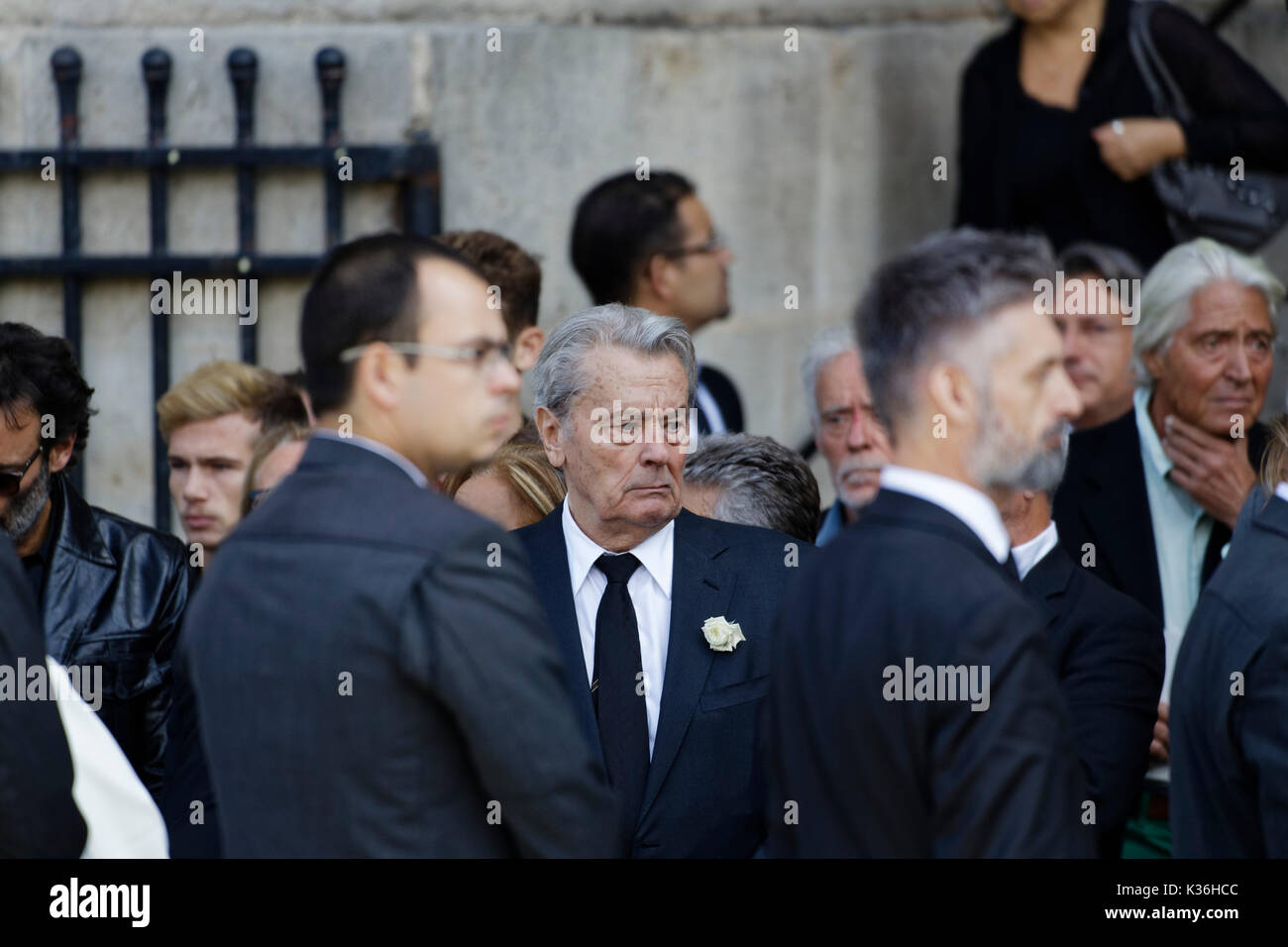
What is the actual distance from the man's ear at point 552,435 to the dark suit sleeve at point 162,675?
3.30 feet

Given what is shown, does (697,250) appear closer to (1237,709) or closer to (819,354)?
(819,354)

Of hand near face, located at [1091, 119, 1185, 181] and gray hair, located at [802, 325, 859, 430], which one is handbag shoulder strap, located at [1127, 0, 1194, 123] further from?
gray hair, located at [802, 325, 859, 430]

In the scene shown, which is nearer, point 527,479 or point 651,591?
point 651,591

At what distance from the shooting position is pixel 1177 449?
14.8 ft

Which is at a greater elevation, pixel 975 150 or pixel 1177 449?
pixel 975 150

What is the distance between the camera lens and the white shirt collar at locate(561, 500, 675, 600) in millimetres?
3324

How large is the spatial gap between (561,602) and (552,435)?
37cm

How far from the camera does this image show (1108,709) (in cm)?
316

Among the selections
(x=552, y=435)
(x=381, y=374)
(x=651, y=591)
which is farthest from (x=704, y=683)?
(x=381, y=374)

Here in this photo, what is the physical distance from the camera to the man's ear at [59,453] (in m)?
3.94

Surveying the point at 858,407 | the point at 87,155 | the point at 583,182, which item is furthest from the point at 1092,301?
the point at 87,155
